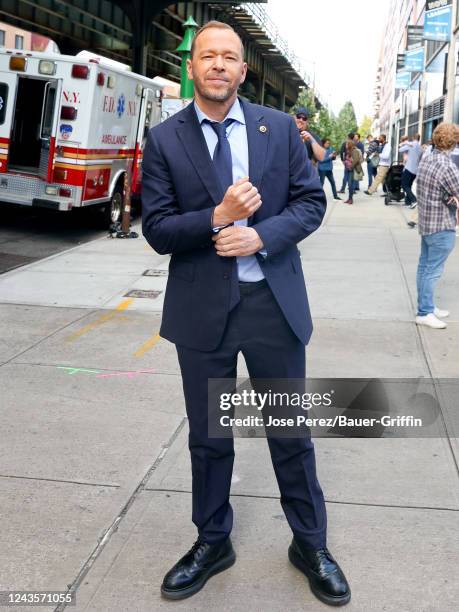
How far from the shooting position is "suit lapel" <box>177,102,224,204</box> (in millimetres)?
2818

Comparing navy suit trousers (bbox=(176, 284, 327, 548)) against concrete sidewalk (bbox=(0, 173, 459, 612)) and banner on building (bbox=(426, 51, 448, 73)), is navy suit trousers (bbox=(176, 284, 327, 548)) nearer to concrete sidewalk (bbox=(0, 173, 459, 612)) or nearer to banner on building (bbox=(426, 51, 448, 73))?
concrete sidewalk (bbox=(0, 173, 459, 612))

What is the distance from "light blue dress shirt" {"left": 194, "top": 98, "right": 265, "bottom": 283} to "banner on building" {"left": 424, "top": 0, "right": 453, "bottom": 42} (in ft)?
73.5

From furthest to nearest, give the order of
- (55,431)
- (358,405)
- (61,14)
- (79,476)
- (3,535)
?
(61,14)
(358,405)
(55,431)
(79,476)
(3,535)

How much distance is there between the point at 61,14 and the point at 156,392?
2009 cm

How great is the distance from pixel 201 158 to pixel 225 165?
0.09 metres

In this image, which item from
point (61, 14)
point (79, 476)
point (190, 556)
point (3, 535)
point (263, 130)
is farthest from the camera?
point (61, 14)

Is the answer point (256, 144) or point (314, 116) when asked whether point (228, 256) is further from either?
point (314, 116)

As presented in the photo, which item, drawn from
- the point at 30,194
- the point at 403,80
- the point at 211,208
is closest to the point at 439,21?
the point at 403,80

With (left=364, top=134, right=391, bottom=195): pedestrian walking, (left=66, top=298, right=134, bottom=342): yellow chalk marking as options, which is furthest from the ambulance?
(left=364, top=134, right=391, bottom=195): pedestrian walking

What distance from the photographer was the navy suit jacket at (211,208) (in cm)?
282

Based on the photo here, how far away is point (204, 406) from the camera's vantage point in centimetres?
301

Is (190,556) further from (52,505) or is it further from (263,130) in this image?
(263,130)

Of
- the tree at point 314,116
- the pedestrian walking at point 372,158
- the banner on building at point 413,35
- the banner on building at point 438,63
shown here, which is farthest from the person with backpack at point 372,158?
the tree at point 314,116

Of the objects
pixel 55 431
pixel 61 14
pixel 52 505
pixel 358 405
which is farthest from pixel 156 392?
pixel 61 14
